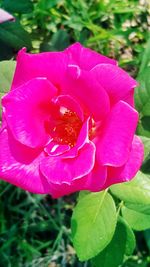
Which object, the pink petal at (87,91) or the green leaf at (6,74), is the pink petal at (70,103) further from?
the green leaf at (6,74)

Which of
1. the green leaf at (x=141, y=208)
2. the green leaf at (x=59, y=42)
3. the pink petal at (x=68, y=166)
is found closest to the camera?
the pink petal at (x=68, y=166)

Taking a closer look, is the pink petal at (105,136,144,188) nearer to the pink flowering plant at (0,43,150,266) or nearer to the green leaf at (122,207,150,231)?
the pink flowering plant at (0,43,150,266)

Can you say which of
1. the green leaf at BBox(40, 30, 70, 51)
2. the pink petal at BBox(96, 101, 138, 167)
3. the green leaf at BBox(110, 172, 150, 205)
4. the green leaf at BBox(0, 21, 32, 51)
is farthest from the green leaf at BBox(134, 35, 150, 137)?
the green leaf at BBox(40, 30, 70, 51)

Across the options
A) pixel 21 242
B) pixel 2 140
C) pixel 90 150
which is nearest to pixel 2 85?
pixel 2 140

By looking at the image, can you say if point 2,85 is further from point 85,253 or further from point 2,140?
point 85,253

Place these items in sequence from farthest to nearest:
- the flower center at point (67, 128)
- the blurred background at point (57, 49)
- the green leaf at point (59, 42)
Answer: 1. the blurred background at point (57, 49)
2. the green leaf at point (59, 42)
3. the flower center at point (67, 128)

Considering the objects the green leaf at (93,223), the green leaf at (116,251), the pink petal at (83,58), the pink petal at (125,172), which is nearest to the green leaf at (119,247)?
the green leaf at (116,251)
